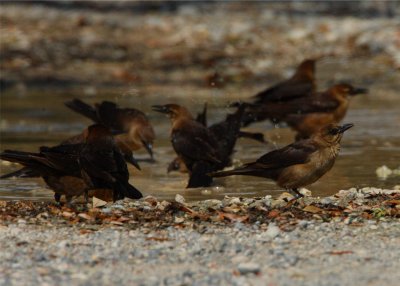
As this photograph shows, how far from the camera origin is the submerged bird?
1041 centimetres

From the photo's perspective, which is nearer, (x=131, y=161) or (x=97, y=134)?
(x=97, y=134)

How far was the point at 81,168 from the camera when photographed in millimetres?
10438

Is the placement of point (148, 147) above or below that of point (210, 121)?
above

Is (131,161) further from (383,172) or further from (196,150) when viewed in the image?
(383,172)

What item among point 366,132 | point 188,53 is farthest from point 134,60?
point 366,132

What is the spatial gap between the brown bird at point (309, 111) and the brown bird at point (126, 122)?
5.97 ft

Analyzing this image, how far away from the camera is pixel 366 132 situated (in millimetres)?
16641

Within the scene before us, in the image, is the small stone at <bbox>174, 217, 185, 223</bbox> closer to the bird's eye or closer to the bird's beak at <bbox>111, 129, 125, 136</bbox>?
the bird's eye

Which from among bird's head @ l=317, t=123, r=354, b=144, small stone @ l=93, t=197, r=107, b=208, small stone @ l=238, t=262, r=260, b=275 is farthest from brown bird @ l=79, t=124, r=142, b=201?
small stone @ l=238, t=262, r=260, b=275

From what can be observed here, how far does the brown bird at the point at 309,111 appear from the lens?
1569cm

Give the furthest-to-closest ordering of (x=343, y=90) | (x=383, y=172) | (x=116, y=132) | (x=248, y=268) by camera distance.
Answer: (x=343, y=90) < (x=116, y=132) < (x=383, y=172) < (x=248, y=268)

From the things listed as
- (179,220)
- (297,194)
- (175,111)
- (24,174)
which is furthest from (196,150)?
(179,220)

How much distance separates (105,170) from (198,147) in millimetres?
2481

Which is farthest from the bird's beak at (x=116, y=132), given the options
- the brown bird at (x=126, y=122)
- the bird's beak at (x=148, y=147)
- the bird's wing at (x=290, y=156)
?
the bird's wing at (x=290, y=156)
